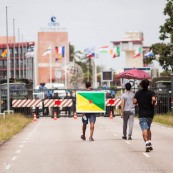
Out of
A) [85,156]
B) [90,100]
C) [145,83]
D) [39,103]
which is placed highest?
[145,83]

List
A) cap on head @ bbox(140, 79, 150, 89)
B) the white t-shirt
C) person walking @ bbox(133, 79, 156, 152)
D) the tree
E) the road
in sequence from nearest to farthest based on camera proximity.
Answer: the road < cap on head @ bbox(140, 79, 150, 89) < person walking @ bbox(133, 79, 156, 152) < the white t-shirt < the tree

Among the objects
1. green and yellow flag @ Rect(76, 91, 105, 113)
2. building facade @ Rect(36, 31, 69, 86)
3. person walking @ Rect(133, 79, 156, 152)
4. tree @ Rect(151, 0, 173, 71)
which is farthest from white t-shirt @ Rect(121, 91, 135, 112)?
building facade @ Rect(36, 31, 69, 86)

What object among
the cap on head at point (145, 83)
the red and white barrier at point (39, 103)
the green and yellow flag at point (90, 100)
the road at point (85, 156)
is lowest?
the red and white barrier at point (39, 103)

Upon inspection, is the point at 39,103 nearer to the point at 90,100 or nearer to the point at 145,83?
the point at 90,100

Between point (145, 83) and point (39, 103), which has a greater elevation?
point (145, 83)

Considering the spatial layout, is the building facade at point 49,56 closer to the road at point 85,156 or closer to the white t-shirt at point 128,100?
the white t-shirt at point 128,100

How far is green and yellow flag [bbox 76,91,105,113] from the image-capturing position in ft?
85.8

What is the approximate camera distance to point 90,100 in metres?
26.8

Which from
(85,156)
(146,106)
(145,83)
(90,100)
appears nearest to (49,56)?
(90,100)

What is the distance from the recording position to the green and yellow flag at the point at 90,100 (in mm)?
26156

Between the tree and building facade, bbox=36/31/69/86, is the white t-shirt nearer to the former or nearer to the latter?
the tree

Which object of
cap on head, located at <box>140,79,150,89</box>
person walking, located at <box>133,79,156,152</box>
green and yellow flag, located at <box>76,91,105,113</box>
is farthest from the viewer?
green and yellow flag, located at <box>76,91,105,113</box>

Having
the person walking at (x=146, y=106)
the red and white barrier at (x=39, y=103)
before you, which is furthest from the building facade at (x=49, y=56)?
the person walking at (x=146, y=106)

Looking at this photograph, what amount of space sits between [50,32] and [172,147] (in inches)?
6155
